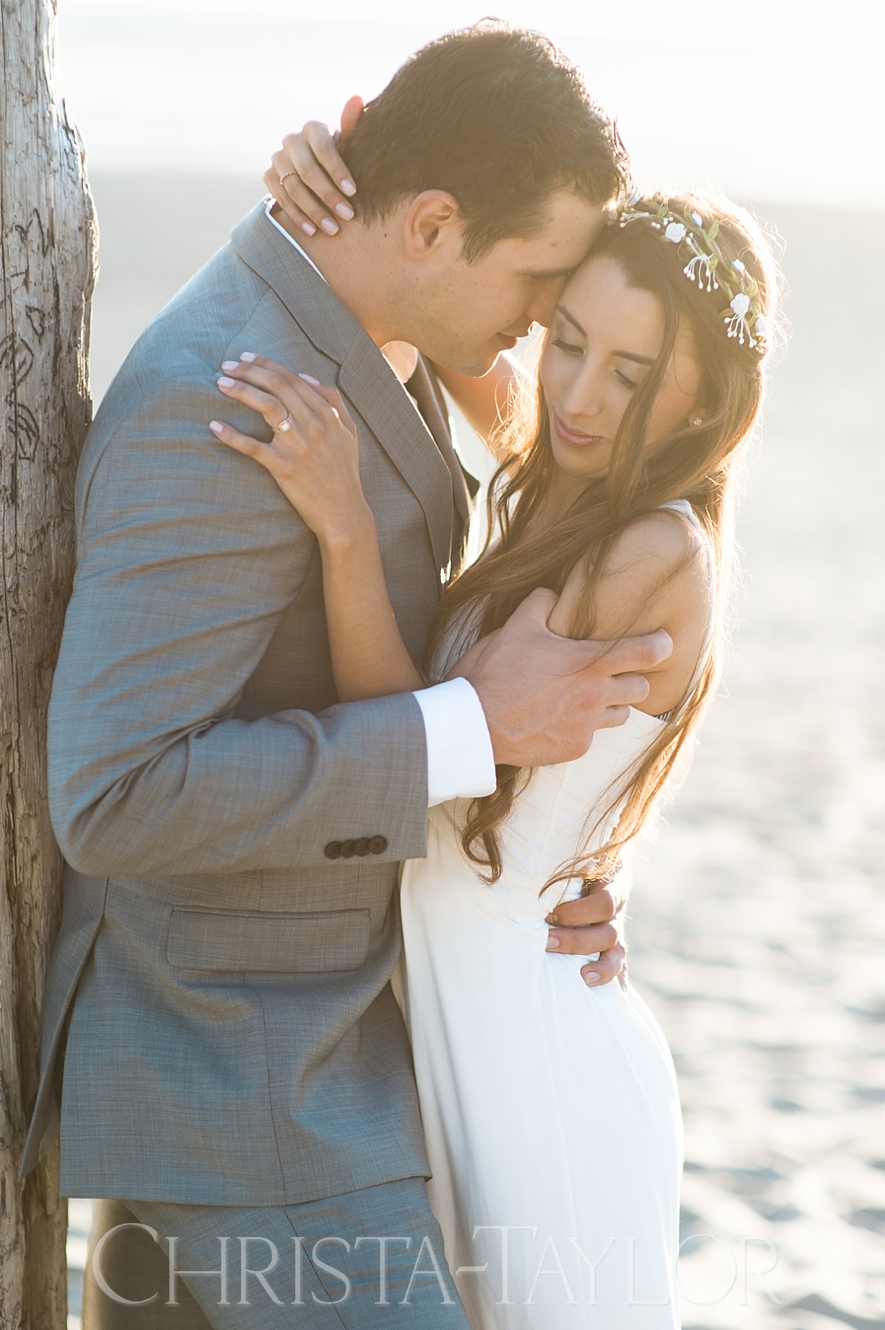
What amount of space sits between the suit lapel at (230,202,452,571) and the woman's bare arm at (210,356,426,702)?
9 cm

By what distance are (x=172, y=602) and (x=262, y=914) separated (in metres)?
0.56

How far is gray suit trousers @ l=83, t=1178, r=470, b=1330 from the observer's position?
1.97 metres

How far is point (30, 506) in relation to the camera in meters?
2.12

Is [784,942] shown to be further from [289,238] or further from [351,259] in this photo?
[289,238]

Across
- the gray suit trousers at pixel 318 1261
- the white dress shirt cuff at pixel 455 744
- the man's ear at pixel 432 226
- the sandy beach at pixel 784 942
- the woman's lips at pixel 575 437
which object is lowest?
the sandy beach at pixel 784 942

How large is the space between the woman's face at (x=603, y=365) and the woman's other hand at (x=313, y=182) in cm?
44

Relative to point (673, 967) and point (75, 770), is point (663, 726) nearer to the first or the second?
point (75, 770)

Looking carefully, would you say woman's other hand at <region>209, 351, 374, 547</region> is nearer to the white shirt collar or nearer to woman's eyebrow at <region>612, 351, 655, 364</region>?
the white shirt collar

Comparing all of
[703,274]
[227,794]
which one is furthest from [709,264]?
[227,794]

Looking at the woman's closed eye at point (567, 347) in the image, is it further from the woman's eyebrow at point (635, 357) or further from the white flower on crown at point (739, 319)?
the white flower on crown at point (739, 319)

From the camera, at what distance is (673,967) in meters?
5.76

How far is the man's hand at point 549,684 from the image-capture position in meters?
2.12

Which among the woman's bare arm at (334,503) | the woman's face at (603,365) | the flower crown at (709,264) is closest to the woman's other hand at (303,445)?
the woman's bare arm at (334,503)

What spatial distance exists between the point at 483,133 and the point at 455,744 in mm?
1001
